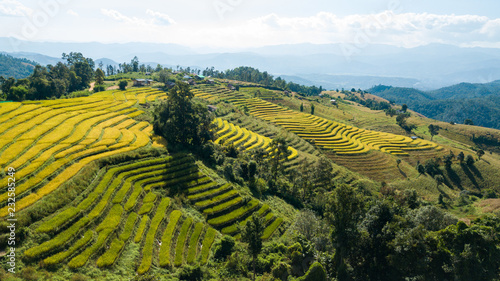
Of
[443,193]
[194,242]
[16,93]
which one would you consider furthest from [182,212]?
[443,193]

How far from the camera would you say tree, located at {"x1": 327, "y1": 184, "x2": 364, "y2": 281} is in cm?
2525

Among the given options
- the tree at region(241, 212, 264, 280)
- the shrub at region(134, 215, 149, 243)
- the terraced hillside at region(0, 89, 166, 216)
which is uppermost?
the terraced hillside at region(0, 89, 166, 216)

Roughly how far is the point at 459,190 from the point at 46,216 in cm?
9224

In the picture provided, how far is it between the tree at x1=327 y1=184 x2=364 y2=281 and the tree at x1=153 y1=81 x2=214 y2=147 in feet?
99.5

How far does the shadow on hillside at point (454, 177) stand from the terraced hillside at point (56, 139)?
84751 millimetres

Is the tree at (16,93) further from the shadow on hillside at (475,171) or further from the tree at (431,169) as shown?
the shadow on hillside at (475,171)

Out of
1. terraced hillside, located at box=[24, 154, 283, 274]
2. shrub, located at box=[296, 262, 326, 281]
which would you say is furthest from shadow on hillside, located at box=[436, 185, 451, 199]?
shrub, located at box=[296, 262, 326, 281]

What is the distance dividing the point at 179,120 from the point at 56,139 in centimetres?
1890

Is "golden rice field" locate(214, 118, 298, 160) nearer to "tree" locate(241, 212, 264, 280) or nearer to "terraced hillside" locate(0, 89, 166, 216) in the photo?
"terraced hillside" locate(0, 89, 166, 216)

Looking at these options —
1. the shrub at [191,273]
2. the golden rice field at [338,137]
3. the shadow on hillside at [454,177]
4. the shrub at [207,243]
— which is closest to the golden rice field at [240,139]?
the golden rice field at [338,137]

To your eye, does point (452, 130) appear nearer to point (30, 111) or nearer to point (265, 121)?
point (265, 121)

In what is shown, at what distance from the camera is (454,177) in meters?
72.9

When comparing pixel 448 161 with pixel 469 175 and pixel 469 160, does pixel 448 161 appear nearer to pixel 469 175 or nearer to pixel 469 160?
pixel 469 160

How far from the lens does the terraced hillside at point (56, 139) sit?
28.0 meters
